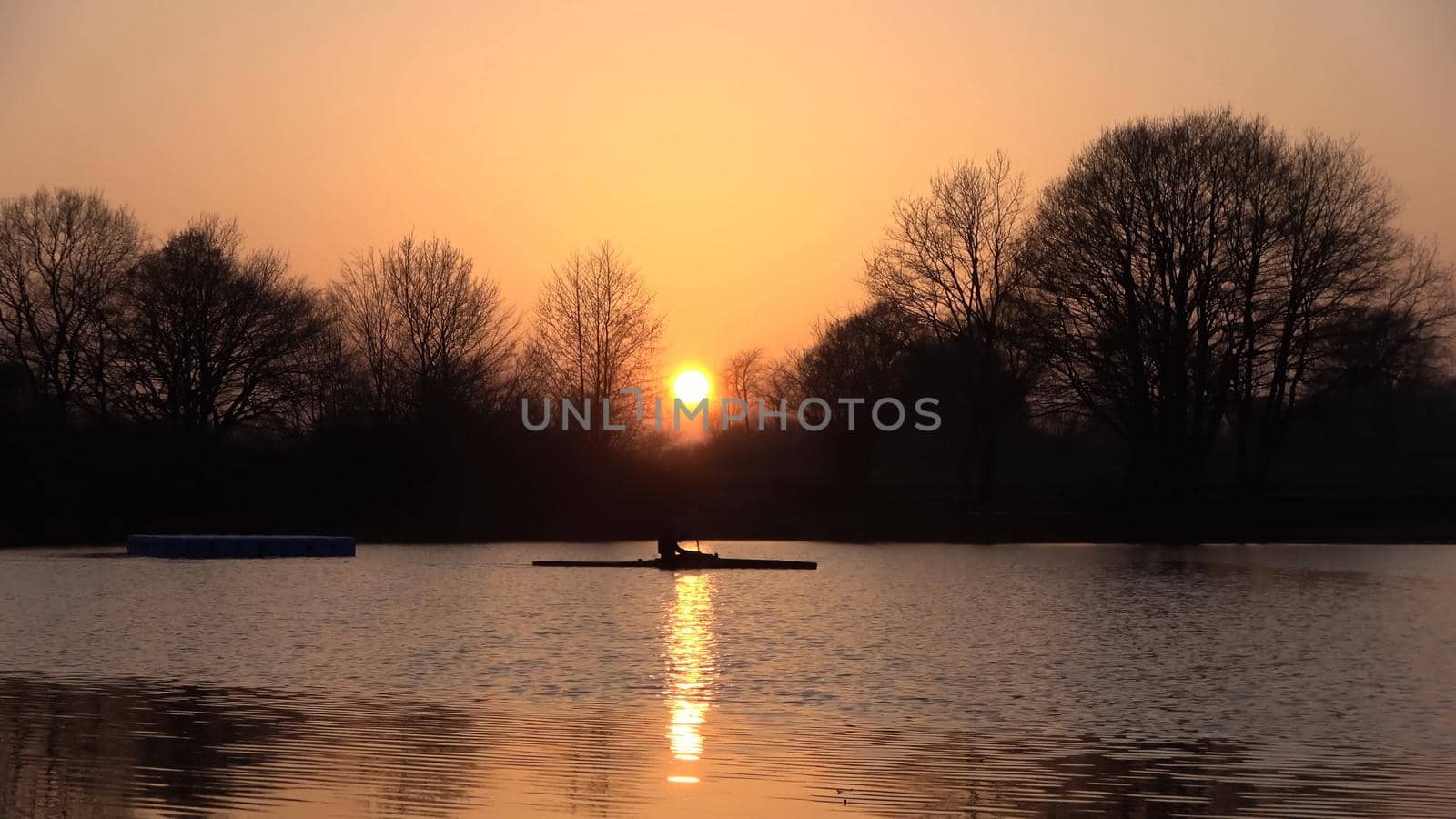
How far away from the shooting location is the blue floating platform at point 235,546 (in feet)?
170

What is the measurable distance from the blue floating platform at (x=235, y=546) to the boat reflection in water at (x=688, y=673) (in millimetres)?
18788

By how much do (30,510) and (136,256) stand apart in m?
12.0

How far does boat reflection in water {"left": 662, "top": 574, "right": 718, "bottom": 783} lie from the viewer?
14.8 meters

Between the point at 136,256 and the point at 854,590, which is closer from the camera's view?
the point at 854,590

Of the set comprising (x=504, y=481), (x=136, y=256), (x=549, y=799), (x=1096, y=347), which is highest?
(x=136, y=256)

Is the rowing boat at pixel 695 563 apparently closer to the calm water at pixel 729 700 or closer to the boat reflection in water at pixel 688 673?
the calm water at pixel 729 700

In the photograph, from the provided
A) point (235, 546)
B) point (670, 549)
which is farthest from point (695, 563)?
point (235, 546)

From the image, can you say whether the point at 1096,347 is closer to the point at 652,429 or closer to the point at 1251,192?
the point at 1251,192

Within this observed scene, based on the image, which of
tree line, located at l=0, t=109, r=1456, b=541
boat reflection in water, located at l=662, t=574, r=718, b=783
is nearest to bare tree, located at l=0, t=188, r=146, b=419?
tree line, located at l=0, t=109, r=1456, b=541

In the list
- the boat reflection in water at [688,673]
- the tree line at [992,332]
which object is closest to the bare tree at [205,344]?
the tree line at [992,332]

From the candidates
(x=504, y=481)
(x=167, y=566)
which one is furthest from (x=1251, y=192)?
(x=167, y=566)

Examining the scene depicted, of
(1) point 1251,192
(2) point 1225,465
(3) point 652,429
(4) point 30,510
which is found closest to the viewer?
(1) point 1251,192

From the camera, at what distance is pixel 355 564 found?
158 feet

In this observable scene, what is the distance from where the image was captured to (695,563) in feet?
146
